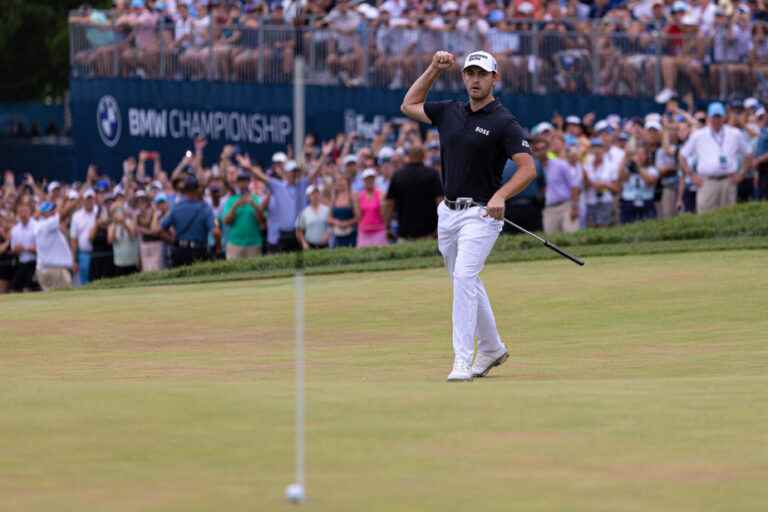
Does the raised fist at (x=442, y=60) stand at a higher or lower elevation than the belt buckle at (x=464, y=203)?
higher

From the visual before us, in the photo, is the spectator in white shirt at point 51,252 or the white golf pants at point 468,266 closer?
the white golf pants at point 468,266

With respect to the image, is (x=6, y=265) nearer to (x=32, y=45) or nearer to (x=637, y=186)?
(x=637, y=186)

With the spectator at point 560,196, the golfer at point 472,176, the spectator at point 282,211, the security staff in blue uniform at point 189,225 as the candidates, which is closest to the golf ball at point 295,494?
the golfer at point 472,176

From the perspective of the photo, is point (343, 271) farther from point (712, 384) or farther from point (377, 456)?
point (377, 456)

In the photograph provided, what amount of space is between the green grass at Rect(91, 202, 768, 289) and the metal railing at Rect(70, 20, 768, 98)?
15.4 ft

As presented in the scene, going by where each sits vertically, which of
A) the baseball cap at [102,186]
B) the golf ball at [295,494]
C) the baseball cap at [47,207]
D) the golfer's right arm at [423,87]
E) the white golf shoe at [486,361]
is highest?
the golfer's right arm at [423,87]

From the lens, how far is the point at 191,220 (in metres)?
23.4

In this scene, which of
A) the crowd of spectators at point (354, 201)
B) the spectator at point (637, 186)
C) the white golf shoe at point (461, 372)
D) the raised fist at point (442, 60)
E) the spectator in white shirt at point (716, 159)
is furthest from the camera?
the spectator at point (637, 186)

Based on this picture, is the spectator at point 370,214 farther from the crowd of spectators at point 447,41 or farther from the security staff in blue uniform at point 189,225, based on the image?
the crowd of spectators at point 447,41

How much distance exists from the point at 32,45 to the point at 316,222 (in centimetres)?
3161

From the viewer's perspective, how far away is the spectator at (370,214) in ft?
76.5

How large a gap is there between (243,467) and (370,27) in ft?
73.2

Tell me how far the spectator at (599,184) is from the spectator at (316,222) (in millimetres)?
3490

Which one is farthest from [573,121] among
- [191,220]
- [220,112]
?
[220,112]
